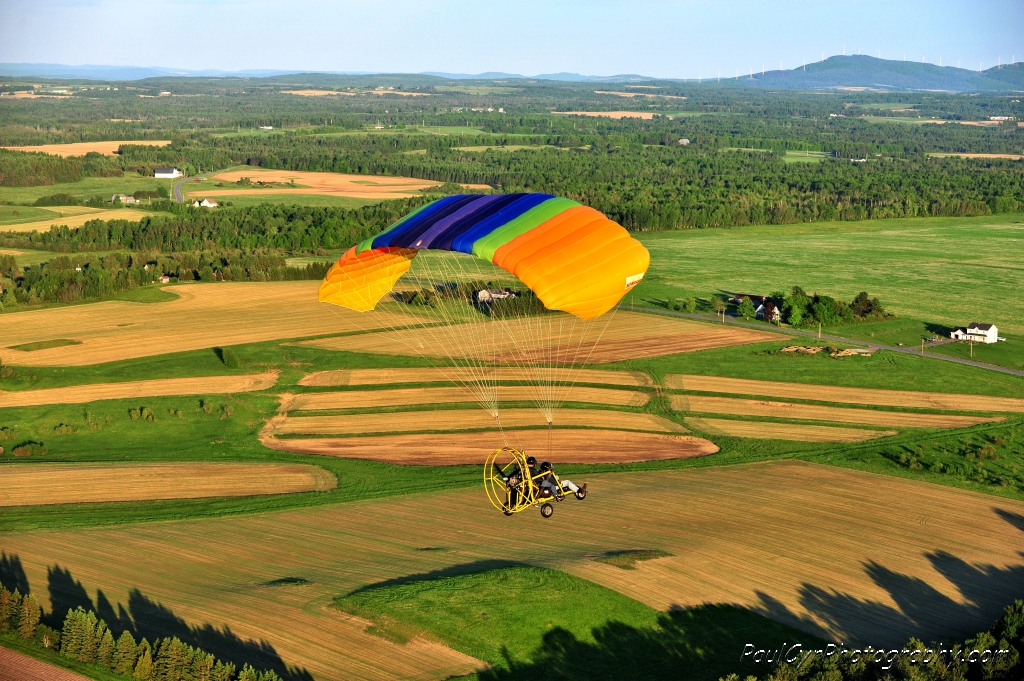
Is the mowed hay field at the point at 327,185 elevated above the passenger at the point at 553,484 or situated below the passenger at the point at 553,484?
above

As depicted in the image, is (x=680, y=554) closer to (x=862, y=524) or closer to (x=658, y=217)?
(x=862, y=524)

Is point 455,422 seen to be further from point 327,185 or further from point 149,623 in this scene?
point 327,185

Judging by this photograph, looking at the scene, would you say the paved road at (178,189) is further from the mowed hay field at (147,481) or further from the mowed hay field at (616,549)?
the mowed hay field at (616,549)

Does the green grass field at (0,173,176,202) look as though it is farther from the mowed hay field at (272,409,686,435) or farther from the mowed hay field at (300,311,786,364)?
the mowed hay field at (272,409,686,435)

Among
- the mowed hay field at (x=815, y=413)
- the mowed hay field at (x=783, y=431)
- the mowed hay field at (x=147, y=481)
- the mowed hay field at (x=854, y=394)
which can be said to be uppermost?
the mowed hay field at (x=854, y=394)

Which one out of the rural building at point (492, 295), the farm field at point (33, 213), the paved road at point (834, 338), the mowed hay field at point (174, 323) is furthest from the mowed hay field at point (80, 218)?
the paved road at point (834, 338)

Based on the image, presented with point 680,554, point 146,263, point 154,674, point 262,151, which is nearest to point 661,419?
point 680,554

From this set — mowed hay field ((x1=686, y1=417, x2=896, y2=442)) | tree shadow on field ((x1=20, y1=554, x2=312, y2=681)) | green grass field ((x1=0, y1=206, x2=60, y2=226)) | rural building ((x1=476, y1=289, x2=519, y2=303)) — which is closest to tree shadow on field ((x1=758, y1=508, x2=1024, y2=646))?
tree shadow on field ((x1=20, y1=554, x2=312, y2=681))
